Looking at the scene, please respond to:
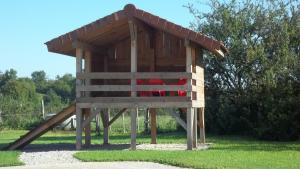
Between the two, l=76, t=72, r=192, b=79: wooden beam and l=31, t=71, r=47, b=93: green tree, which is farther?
l=31, t=71, r=47, b=93: green tree

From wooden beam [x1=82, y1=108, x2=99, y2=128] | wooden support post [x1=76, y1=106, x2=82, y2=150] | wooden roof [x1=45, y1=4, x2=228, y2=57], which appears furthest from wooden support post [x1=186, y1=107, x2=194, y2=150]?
wooden support post [x1=76, y1=106, x2=82, y2=150]

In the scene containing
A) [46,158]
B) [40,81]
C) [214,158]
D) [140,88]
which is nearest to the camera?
[214,158]

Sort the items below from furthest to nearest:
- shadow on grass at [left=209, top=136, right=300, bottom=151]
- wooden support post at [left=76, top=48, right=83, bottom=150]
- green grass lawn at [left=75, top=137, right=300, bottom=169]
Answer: shadow on grass at [left=209, top=136, right=300, bottom=151] → wooden support post at [left=76, top=48, right=83, bottom=150] → green grass lawn at [left=75, top=137, right=300, bottom=169]

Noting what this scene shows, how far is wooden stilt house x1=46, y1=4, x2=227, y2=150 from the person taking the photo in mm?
17859

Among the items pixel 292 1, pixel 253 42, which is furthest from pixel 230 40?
pixel 292 1

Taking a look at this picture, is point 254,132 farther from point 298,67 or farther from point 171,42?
point 171,42

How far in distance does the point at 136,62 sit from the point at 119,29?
173 centimetres

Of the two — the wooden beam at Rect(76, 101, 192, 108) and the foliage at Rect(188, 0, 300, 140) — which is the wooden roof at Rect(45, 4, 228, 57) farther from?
the foliage at Rect(188, 0, 300, 140)

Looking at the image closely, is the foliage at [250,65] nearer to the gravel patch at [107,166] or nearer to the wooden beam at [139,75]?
the wooden beam at [139,75]

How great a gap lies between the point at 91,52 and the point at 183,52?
3.39 metres

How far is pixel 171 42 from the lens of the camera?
20.9 meters

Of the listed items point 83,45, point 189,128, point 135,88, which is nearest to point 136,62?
point 135,88

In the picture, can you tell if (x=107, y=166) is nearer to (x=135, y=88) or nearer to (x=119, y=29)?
(x=135, y=88)

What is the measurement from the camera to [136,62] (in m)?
18.4
